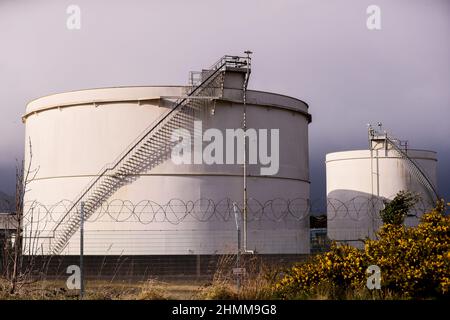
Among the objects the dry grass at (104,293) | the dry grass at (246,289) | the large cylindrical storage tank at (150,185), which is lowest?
the dry grass at (104,293)

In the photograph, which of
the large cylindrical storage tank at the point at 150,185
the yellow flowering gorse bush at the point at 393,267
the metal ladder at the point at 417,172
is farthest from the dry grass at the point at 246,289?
the metal ladder at the point at 417,172

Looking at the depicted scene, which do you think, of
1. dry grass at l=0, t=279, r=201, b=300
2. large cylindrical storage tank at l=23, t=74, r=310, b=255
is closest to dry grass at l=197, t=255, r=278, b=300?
dry grass at l=0, t=279, r=201, b=300

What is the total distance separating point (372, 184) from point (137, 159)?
18891mm

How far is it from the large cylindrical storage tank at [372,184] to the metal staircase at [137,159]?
14.9 meters

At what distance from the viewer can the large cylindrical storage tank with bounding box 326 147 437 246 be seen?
3603cm

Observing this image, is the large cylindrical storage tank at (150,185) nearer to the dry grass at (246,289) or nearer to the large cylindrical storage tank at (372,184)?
the dry grass at (246,289)

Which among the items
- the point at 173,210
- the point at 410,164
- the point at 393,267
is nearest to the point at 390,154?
the point at 410,164

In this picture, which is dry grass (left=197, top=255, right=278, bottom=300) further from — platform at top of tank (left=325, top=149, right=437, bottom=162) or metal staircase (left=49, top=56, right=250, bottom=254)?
platform at top of tank (left=325, top=149, right=437, bottom=162)

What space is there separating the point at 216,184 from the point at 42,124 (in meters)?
7.44

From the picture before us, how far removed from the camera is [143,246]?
71.5 ft

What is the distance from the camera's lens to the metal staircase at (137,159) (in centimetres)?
2256

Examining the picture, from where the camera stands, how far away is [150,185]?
2253 cm
